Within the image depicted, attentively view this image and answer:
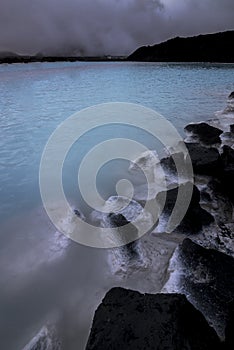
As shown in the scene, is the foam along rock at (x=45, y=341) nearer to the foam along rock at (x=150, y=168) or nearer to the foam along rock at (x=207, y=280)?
the foam along rock at (x=207, y=280)

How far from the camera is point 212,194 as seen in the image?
5160 millimetres

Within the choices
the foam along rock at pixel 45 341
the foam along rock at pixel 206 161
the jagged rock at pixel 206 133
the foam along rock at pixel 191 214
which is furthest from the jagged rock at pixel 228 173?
the foam along rock at pixel 45 341

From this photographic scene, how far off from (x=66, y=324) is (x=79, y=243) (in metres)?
1.31

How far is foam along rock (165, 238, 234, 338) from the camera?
2674mm

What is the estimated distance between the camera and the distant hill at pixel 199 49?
8974cm

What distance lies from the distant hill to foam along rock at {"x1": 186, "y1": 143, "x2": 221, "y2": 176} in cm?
8758

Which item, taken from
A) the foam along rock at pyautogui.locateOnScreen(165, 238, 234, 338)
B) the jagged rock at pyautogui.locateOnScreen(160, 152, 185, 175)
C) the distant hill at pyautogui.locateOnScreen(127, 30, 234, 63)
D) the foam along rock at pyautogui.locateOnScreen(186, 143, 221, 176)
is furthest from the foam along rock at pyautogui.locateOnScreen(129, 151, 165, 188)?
the distant hill at pyautogui.locateOnScreen(127, 30, 234, 63)

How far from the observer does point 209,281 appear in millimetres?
2922

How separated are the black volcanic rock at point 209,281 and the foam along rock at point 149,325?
0.56m

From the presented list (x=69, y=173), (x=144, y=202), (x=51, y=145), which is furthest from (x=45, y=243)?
(x=51, y=145)

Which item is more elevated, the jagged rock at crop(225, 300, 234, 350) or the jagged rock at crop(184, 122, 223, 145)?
the jagged rock at crop(225, 300, 234, 350)

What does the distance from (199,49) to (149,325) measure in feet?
→ 359

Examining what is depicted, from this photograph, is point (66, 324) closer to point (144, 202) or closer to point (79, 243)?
point (79, 243)

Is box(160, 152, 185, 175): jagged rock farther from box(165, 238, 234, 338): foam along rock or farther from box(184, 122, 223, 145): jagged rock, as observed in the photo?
box(165, 238, 234, 338): foam along rock
